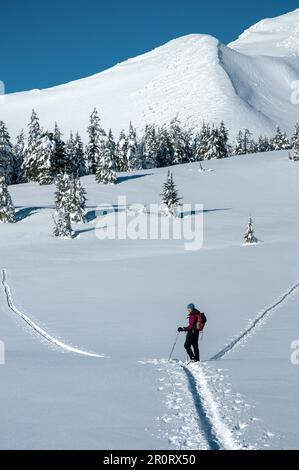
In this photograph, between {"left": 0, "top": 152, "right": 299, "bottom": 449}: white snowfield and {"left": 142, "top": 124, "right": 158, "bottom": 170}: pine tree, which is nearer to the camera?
{"left": 0, "top": 152, "right": 299, "bottom": 449}: white snowfield

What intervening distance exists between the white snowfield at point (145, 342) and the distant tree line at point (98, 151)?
1143 inches

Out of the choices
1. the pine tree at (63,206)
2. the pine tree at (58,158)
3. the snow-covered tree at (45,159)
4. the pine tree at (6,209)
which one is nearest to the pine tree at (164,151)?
the pine tree at (58,158)

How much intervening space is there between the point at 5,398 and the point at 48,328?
9.45 metres

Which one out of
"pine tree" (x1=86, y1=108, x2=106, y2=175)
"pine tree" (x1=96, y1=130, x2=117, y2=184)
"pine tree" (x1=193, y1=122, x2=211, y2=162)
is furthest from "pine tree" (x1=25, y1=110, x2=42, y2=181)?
"pine tree" (x1=193, y1=122, x2=211, y2=162)

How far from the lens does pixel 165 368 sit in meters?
14.1

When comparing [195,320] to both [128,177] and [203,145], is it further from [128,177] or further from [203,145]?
[203,145]

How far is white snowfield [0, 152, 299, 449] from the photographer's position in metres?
9.40

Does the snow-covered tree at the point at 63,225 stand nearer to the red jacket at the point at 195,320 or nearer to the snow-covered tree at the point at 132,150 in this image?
the red jacket at the point at 195,320

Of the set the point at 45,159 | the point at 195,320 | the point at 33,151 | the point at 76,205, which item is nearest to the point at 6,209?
the point at 76,205

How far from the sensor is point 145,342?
1809 centimetres

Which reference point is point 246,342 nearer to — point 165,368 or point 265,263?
point 165,368

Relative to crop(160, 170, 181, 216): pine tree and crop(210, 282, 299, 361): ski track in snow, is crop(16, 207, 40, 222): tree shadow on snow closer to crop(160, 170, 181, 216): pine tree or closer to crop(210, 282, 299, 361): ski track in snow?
crop(160, 170, 181, 216): pine tree

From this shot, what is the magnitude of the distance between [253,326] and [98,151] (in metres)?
80.4

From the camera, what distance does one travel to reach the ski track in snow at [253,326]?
656 inches
